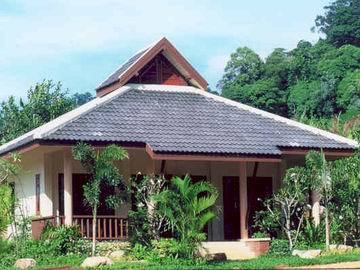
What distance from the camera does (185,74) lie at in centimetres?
2623

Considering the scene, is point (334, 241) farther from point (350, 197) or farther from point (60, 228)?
point (60, 228)

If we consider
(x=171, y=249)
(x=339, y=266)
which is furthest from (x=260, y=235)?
(x=339, y=266)

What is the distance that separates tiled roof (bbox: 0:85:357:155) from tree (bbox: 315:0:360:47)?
49604 millimetres

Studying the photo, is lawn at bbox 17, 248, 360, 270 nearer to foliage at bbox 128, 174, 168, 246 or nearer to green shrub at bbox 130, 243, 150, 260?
green shrub at bbox 130, 243, 150, 260

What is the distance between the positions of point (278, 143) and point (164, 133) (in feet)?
11.1

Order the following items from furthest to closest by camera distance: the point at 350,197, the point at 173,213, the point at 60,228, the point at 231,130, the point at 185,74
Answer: the point at 185,74
the point at 231,130
the point at 350,197
the point at 60,228
the point at 173,213

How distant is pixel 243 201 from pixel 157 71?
5437 mm

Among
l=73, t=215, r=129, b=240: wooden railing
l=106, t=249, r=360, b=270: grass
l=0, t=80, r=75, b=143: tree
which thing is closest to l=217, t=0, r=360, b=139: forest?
l=0, t=80, r=75, b=143: tree

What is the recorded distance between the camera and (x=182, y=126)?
919 inches

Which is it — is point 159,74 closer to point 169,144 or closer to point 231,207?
point 169,144

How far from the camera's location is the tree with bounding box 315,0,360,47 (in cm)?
7338

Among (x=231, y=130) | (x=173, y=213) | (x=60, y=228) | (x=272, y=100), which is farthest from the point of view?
(x=272, y=100)

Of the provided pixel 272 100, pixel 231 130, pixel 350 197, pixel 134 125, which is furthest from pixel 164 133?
pixel 272 100

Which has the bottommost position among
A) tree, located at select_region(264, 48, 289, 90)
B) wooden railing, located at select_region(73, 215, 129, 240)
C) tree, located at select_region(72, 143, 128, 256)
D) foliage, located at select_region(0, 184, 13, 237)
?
wooden railing, located at select_region(73, 215, 129, 240)
